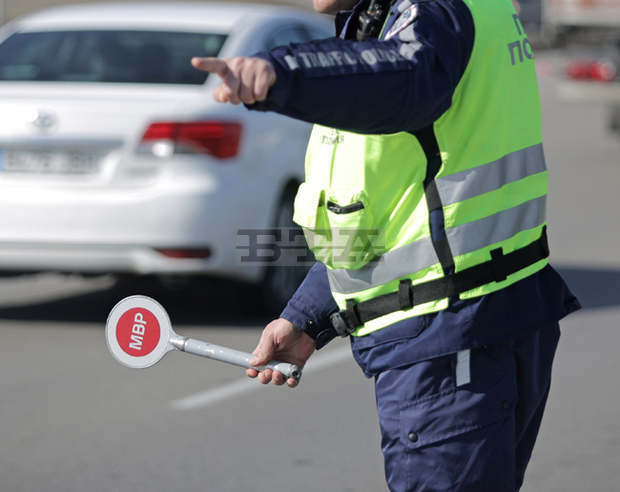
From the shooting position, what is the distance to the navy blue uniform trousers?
2275 mm

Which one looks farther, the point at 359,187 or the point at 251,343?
the point at 251,343

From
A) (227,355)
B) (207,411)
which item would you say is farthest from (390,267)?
(207,411)

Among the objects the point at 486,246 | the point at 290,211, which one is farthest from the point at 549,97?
the point at 486,246

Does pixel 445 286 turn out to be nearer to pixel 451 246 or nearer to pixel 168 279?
pixel 451 246

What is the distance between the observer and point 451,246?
2.29 meters

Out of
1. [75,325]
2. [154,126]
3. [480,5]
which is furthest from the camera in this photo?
[75,325]

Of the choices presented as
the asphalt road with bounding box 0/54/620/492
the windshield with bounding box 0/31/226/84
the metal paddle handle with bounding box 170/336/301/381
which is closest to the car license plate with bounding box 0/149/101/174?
the windshield with bounding box 0/31/226/84

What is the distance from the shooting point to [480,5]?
2242 millimetres

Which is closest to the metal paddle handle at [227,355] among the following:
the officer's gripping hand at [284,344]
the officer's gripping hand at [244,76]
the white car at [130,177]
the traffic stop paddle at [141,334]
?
the traffic stop paddle at [141,334]

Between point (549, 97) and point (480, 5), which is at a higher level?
point (480, 5)

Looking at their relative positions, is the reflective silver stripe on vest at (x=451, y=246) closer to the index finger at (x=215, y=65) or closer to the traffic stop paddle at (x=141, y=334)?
the traffic stop paddle at (x=141, y=334)

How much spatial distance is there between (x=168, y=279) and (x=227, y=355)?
468cm

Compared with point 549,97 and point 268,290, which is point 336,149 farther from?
point 549,97

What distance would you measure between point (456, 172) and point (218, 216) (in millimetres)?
4218
